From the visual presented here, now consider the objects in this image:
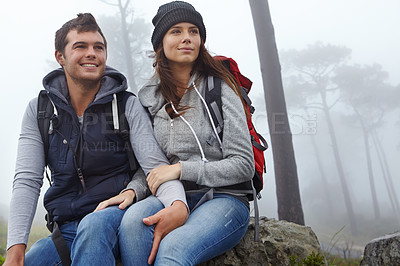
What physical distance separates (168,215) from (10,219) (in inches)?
43.4

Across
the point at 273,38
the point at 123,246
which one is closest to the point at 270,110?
the point at 273,38

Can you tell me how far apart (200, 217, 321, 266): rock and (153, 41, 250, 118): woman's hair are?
1054 millimetres

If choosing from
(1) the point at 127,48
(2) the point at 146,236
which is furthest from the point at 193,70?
(1) the point at 127,48

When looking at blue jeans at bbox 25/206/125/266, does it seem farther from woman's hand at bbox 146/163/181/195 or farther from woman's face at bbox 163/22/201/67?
woman's face at bbox 163/22/201/67

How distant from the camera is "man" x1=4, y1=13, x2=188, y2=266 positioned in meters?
2.26

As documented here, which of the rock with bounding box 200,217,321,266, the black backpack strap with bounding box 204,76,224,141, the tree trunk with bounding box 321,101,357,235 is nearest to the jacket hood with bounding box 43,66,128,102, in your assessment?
the black backpack strap with bounding box 204,76,224,141

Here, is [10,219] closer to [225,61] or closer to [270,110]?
[225,61]

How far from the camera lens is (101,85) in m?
2.58

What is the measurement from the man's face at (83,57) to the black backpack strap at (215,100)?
0.85 meters

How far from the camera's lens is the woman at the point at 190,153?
1861 millimetres

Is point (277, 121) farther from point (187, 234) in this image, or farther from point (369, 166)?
point (369, 166)

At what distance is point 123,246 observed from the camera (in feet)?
6.12

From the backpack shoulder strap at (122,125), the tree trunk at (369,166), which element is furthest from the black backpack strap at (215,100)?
the tree trunk at (369,166)

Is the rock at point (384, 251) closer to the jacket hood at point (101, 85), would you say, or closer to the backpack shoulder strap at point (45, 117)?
the jacket hood at point (101, 85)
